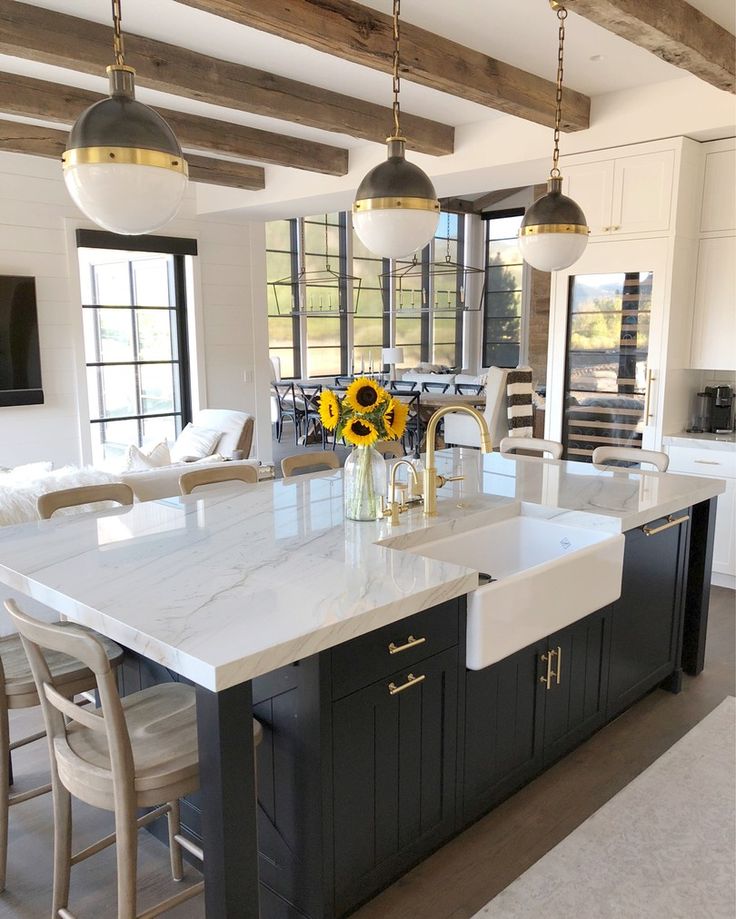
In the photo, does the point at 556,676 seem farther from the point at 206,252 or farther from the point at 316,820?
the point at 206,252

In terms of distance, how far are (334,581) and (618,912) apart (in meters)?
1.21

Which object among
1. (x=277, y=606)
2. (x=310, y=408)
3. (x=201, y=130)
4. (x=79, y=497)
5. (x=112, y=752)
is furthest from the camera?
(x=310, y=408)

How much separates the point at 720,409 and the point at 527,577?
324 centimetres

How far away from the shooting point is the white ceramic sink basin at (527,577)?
2.08m

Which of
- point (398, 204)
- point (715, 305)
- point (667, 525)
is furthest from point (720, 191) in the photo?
point (398, 204)

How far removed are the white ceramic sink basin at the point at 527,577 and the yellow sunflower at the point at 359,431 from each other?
0.40 m

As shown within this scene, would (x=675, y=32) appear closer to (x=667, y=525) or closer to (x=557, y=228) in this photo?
(x=557, y=228)

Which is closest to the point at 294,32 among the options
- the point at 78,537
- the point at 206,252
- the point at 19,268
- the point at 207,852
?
the point at 78,537

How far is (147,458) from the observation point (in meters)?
4.57

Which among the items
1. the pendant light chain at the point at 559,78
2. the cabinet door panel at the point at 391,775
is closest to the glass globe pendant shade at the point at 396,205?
the pendant light chain at the point at 559,78

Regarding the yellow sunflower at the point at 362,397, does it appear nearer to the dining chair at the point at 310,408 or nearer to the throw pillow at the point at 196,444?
the throw pillow at the point at 196,444

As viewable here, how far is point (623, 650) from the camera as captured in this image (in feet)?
9.52

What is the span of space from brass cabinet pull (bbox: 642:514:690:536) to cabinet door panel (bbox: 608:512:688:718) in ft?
0.06

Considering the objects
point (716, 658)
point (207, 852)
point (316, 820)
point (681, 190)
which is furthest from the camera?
point (681, 190)
